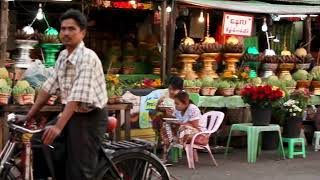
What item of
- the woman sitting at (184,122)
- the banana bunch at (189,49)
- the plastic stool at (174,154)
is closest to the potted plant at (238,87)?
the banana bunch at (189,49)

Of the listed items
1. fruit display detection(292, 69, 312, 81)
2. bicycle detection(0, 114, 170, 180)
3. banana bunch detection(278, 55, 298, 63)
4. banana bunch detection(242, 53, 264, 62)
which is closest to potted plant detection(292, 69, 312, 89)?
fruit display detection(292, 69, 312, 81)

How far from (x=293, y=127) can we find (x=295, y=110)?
0.31 metres

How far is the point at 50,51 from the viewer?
10.5 meters

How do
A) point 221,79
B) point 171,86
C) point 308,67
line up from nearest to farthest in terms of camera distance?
point 171,86 < point 221,79 < point 308,67

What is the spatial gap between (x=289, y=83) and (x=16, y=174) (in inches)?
290

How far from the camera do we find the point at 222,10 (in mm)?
11859

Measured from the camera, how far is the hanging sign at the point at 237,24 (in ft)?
38.3

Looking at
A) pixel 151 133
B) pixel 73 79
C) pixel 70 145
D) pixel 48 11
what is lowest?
pixel 151 133

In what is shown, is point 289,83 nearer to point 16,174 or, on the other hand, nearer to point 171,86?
point 171,86

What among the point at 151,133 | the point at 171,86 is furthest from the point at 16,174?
the point at 151,133

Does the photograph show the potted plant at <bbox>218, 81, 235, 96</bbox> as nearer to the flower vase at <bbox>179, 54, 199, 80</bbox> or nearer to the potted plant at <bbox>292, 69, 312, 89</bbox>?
the flower vase at <bbox>179, 54, 199, 80</bbox>

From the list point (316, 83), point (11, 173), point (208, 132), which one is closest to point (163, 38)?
point (208, 132)

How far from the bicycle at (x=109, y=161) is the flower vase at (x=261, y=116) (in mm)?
4202

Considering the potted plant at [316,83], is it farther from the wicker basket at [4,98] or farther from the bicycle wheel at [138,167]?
the bicycle wheel at [138,167]
